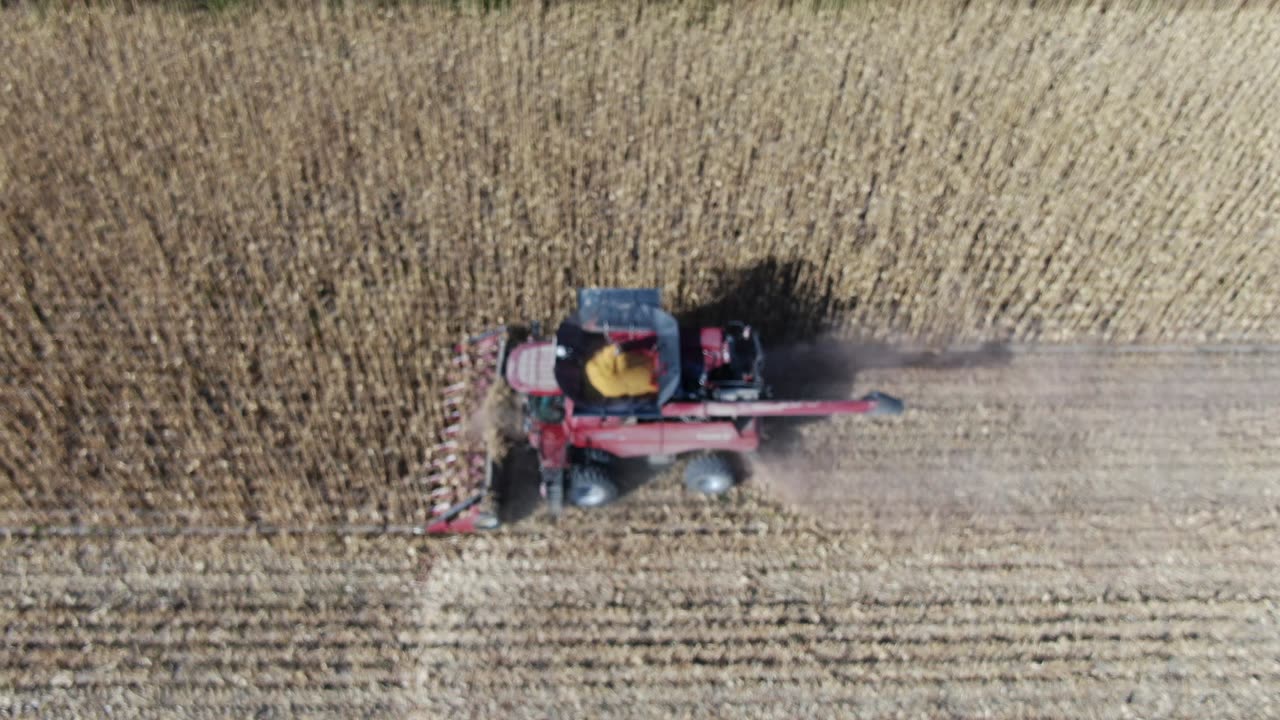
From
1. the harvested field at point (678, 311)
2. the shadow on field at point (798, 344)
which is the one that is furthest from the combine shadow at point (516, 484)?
the shadow on field at point (798, 344)

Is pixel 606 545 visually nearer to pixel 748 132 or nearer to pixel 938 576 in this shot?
pixel 938 576

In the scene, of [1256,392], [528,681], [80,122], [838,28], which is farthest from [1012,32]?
[80,122]

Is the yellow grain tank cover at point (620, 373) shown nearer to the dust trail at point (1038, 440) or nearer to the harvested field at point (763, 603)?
the harvested field at point (763, 603)

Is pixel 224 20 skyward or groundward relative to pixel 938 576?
skyward

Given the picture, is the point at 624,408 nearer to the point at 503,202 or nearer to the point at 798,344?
the point at 798,344

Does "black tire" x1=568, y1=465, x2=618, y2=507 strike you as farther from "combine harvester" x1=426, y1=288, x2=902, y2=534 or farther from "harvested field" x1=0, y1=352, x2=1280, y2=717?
"harvested field" x1=0, y1=352, x2=1280, y2=717
